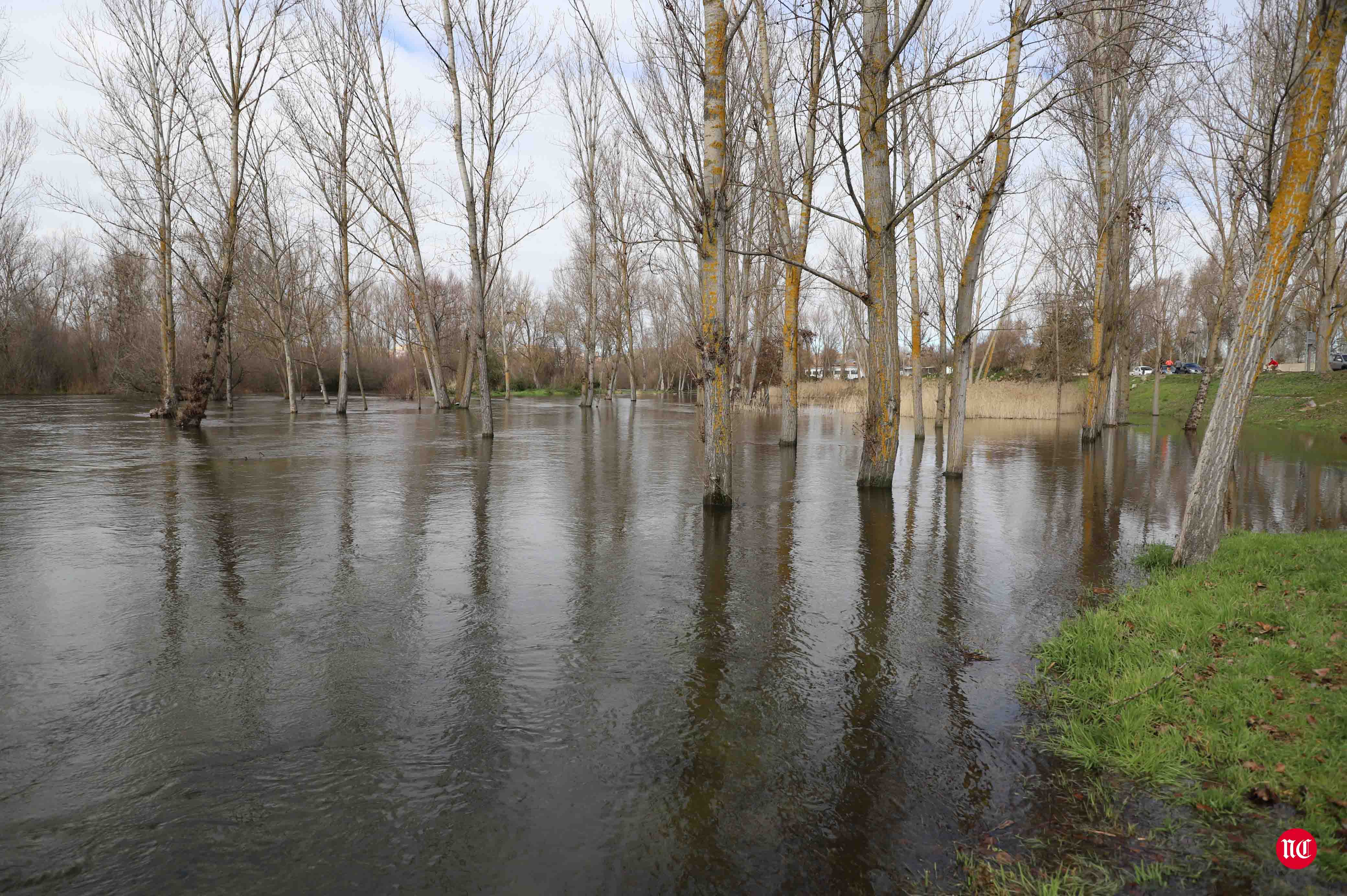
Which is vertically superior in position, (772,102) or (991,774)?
(772,102)

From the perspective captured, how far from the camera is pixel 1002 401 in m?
29.1

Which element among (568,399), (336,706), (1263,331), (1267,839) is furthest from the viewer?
(568,399)

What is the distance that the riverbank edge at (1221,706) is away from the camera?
2.71 meters

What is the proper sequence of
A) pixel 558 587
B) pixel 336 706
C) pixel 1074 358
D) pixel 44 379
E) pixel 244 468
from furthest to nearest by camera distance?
pixel 44 379, pixel 1074 358, pixel 244 468, pixel 558 587, pixel 336 706

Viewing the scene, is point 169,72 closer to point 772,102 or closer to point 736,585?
point 772,102

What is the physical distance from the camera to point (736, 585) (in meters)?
5.92

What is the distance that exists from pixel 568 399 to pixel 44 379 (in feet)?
105

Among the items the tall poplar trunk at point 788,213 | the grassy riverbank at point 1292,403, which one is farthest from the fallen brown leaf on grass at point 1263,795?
the grassy riverbank at point 1292,403

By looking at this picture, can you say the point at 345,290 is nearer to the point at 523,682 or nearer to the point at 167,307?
the point at 167,307

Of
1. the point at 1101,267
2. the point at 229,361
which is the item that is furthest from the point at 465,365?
the point at 1101,267

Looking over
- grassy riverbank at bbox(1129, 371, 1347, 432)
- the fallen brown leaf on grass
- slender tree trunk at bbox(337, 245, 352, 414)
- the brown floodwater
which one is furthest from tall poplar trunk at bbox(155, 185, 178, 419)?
grassy riverbank at bbox(1129, 371, 1347, 432)

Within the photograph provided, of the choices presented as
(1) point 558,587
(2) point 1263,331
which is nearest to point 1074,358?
(2) point 1263,331

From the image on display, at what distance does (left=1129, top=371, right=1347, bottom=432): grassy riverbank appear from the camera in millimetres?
22750

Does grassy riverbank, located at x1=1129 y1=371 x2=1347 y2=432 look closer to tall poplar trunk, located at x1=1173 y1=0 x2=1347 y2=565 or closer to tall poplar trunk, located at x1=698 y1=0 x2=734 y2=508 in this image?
tall poplar trunk, located at x1=1173 y1=0 x2=1347 y2=565
